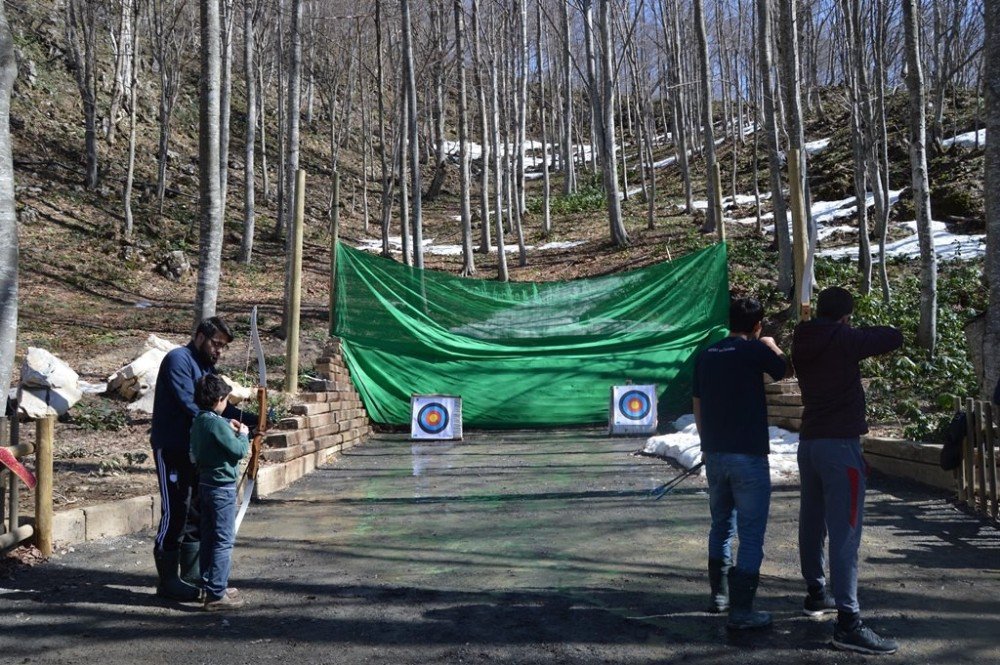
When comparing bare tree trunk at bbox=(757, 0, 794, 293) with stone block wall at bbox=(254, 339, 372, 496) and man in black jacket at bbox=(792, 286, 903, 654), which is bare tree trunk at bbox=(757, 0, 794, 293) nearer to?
stone block wall at bbox=(254, 339, 372, 496)

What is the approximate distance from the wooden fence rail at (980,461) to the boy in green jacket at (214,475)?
4.92 m

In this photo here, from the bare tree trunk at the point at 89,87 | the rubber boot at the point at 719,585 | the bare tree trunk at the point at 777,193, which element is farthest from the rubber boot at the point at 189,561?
the bare tree trunk at the point at 89,87

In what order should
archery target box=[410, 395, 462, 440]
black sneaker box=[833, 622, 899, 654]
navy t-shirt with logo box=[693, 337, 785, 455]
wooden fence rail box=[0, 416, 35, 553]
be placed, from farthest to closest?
archery target box=[410, 395, 462, 440] < wooden fence rail box=[0, 416, 35, 553] < navy t-shirt with logo box=[693, 337, 785, 455] < black sneaker box=[833, 622, 899, 654]

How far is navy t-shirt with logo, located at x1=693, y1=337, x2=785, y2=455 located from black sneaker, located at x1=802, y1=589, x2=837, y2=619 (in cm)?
74

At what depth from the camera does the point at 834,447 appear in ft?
13.2

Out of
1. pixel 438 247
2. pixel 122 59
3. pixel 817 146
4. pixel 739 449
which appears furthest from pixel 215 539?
pixel 817 146

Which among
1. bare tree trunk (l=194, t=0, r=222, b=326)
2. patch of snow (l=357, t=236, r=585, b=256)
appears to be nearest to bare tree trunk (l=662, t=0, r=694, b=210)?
patch of snow (l=357, t=236, r=585, b=256)

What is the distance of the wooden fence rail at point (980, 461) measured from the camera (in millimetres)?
6180

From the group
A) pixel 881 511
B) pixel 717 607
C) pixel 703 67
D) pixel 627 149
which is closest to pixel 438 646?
pixel 717 607

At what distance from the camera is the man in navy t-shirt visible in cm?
408

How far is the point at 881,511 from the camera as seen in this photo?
6.76 meters

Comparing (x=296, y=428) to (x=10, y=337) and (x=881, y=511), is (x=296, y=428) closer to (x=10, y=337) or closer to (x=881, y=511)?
(x=10, y=337)

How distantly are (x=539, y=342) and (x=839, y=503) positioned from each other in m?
9.65

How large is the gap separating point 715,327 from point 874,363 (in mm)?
2284
